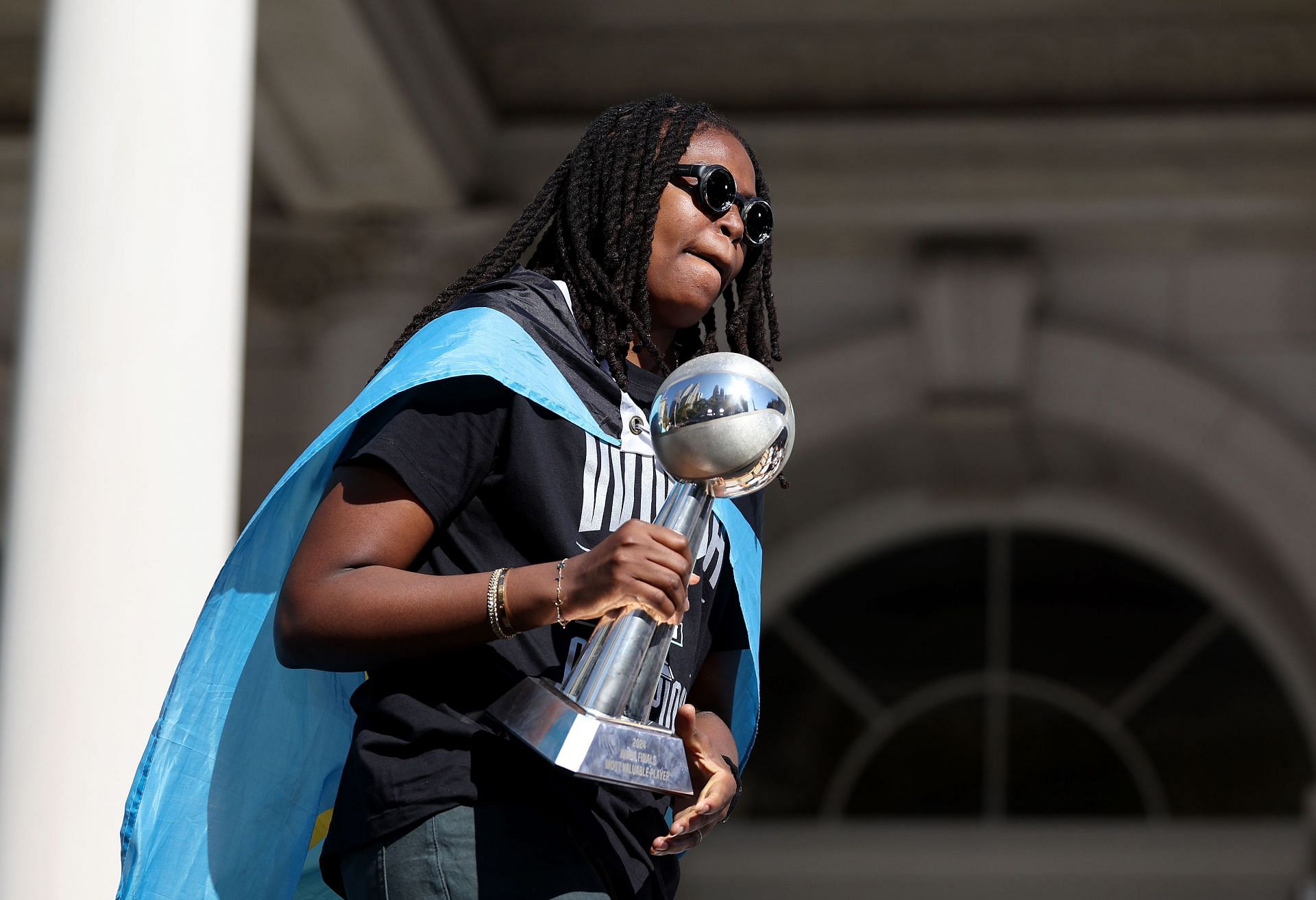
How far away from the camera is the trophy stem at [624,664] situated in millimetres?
1704

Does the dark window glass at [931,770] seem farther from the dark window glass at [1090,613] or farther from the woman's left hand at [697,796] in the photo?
the woman's left hand at [697,796]

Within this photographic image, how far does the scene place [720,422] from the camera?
1720 millimetres

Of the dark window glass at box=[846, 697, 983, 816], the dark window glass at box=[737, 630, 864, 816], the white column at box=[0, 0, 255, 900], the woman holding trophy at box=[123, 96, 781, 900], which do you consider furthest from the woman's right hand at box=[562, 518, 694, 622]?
the dark window glass at box=[846, 697, 983, 816]

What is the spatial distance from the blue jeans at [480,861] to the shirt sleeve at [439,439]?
300mm

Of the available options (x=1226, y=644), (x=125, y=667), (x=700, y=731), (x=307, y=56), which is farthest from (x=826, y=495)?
(x=700, y=731)

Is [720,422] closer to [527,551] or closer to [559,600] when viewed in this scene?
[559,600]

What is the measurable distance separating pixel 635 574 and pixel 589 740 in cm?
15

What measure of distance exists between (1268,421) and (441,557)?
7302 mm

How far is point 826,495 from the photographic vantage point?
10.1m

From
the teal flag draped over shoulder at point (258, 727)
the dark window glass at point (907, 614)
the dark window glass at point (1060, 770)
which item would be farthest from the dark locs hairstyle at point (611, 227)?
the dark window glass at point (1060, 770)

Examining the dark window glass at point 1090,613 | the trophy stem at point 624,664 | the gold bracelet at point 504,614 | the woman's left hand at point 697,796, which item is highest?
the dark window glass at point 1090,613

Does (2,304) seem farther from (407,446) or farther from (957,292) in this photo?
(407,446)

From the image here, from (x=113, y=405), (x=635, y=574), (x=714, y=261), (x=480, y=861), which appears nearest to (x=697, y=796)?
(x=480, y=861)

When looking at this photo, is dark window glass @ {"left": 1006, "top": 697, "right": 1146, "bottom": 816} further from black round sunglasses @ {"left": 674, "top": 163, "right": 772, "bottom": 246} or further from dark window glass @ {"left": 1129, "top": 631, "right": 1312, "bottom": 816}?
black round sunglasses @ {"left": 674, "top": 163, "right": 772, "bottom": 246}
